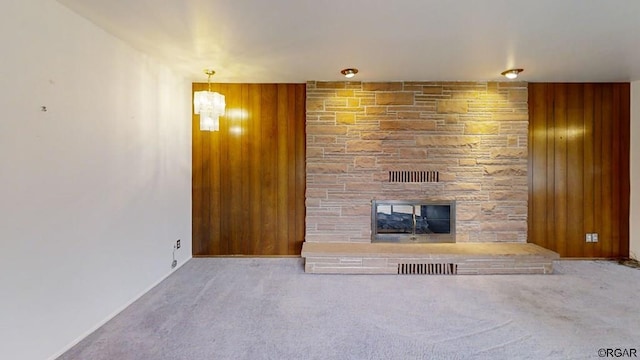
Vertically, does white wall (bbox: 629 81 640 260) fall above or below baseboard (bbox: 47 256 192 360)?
above

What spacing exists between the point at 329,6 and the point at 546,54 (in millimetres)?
2289

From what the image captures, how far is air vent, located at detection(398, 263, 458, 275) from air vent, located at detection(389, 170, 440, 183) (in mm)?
1069

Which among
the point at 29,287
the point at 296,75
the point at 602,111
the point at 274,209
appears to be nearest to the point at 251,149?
the point at 274,209

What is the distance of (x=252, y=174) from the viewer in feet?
13.4

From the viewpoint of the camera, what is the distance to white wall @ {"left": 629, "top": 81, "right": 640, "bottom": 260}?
12.8 ft

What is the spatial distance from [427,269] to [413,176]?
1.16m

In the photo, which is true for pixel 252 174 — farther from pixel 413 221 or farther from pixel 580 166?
pixel 580 166

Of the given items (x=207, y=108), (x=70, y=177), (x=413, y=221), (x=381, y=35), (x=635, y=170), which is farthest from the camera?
(x=413, y=221)

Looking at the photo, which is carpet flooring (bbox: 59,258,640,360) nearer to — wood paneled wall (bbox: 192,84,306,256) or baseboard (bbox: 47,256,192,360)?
baseboard (bbox: 47,256,192,360)

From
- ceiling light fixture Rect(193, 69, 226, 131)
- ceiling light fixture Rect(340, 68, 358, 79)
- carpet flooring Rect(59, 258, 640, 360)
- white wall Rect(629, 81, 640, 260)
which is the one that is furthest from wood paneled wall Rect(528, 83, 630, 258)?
ceiling light fixture Rect(193, 69, 226, 131)

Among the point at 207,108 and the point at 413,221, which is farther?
the point at 413,221

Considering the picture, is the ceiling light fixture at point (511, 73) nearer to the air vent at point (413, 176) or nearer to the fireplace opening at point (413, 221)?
the air vent at point (413, 176)

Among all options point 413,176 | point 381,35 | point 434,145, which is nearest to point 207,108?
point 381,35

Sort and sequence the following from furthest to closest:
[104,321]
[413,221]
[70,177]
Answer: [413,221]
[104,321]
[70,177]
